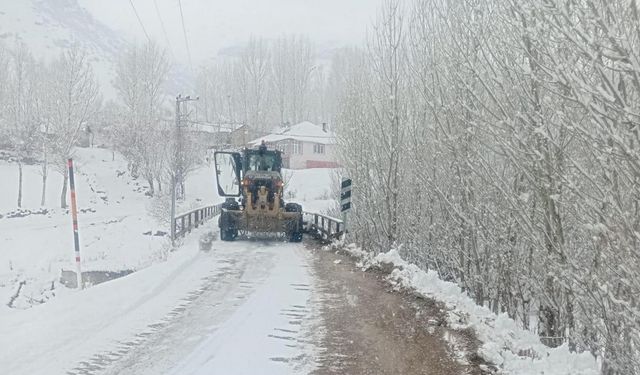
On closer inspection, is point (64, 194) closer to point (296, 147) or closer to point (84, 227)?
point (84, 227)

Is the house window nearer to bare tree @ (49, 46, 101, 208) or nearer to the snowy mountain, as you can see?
bare tree @ (49, 46, 101, 208)

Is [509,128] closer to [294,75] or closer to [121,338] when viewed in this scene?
[121,338]

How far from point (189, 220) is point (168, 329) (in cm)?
1366

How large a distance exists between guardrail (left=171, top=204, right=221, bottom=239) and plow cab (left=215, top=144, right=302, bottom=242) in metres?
1.29

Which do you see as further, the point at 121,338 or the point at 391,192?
the point at 391,192

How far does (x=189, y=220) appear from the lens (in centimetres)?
2022

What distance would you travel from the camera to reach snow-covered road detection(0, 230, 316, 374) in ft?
18.0

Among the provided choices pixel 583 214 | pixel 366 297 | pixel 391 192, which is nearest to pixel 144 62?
pixel 391 192

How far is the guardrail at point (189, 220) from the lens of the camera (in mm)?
17938

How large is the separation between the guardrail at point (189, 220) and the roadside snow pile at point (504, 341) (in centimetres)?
1022

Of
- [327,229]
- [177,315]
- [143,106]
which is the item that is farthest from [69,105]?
[177,315]

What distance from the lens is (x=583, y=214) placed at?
4.80 meters

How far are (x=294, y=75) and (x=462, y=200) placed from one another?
71.4 m

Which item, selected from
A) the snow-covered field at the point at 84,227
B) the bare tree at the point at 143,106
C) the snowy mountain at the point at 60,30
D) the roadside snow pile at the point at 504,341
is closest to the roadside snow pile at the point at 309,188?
the snow-covered field at the point at 84,227
